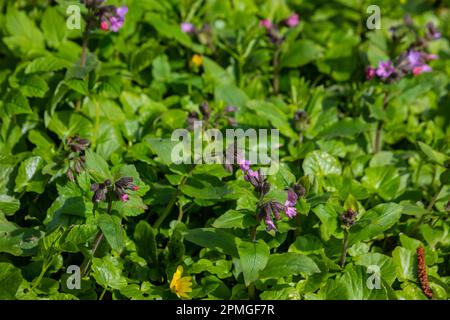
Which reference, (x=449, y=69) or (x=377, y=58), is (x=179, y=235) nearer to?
(x=377, y=58)

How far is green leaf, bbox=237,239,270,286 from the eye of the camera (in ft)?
9.14

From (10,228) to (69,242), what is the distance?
0.40 metres

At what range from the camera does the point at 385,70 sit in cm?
399

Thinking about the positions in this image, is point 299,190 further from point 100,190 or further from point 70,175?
point 70,175

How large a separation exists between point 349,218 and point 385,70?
→ 1.32m

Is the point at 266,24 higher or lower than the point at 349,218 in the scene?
higher

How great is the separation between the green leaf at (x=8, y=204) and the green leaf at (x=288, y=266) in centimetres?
122

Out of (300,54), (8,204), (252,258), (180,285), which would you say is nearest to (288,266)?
(252,258)

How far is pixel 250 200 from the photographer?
294 cm

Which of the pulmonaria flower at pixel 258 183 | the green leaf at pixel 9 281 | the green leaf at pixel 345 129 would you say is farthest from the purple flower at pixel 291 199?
the green leaf at pixel 9 281

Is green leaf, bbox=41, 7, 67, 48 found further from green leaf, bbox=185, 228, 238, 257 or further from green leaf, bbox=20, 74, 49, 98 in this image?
green leaf, bbox=185, 228, 238, 257

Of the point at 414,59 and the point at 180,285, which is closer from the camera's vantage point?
the point at 180,285

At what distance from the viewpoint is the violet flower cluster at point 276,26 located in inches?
169
